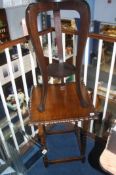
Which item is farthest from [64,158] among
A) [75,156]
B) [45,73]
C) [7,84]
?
[7,84]

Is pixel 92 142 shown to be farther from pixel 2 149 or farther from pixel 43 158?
pixel 2 149

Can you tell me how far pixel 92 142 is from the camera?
210cm

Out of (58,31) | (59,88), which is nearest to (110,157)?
(59,88)

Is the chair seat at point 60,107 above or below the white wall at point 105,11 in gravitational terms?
below

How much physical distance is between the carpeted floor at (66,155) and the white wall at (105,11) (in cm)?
461

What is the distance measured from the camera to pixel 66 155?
1994 mm

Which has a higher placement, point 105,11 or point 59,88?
point 105,11

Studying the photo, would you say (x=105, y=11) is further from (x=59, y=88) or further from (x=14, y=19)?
(x=59, y=88)

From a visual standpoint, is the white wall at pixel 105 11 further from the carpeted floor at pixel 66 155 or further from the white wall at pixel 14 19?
the carpeted floor at pixel 66 155

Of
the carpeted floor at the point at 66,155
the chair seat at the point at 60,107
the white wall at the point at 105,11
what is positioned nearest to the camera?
the chair seat at the point at 60,107

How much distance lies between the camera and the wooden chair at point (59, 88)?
4.01 feet

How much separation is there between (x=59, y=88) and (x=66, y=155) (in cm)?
75

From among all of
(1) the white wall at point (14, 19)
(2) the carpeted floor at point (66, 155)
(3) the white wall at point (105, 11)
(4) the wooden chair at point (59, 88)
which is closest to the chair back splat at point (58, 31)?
(4) the wooden chair at point (59, 88)

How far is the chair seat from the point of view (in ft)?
4.74
